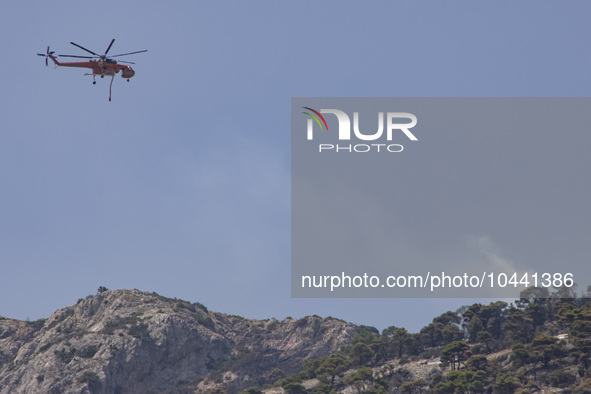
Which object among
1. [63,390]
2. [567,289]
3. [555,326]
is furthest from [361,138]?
[63,390]

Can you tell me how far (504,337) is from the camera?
16388cm

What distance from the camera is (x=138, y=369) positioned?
195750 mm

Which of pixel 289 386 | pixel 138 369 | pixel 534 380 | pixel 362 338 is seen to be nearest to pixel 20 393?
pixel 138 369

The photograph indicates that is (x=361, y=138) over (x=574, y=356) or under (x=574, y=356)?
over

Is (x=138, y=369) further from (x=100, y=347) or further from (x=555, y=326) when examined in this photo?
(x=555, y=326)

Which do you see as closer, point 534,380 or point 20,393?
point 534,380

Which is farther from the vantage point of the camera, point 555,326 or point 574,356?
point 555,326

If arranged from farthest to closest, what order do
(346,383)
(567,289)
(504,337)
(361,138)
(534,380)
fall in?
1. (567,289)
2. (504,337)
3. (346,383)
4. (534,380)
5. (361,138)

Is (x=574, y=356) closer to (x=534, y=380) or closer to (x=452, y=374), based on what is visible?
(x=534, y=380)

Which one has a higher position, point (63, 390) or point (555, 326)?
point (555, 326)

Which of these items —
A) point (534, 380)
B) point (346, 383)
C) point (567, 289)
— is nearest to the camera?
point (534, 380)

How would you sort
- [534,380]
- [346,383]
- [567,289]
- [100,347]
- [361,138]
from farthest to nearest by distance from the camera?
[100,347] < [567,289] < [346,383] < [534,380] < [361,138]

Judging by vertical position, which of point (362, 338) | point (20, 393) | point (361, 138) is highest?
point (361, 138)

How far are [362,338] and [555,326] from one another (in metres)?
55.8
